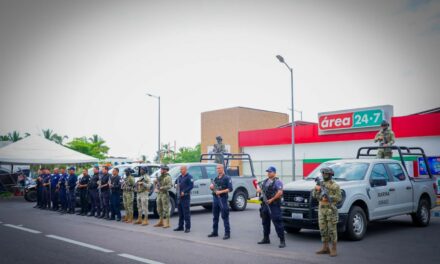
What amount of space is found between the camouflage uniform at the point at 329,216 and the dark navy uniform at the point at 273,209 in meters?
1.00

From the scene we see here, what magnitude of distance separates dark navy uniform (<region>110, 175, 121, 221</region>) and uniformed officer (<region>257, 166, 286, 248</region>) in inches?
250

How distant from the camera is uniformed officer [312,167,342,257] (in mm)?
7719

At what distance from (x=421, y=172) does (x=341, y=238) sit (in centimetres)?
1286

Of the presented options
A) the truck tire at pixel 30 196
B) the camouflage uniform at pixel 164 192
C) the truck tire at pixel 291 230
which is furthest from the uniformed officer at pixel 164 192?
the truck tire at pixel 30 196

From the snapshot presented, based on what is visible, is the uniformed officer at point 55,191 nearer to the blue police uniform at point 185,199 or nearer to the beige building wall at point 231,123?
the blue police uniform at point 185,199

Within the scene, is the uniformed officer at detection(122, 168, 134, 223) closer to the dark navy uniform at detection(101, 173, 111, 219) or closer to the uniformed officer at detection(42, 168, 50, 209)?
the dark navy uniform at detection(101, 173, 111, 219)

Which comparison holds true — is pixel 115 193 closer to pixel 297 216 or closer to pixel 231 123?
pixel 297 216

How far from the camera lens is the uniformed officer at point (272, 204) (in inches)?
342

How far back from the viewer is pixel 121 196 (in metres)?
14.7

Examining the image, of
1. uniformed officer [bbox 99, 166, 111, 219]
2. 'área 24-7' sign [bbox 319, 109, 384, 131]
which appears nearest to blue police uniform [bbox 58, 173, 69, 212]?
uniformed officer [bbox 99, 166, 111, 219]

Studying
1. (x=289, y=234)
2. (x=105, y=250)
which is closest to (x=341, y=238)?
(x=289, y=234)

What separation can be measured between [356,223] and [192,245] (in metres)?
3.72

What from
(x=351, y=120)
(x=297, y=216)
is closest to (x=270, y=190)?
(x=297, y=216)

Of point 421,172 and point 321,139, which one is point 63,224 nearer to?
point 421,172
